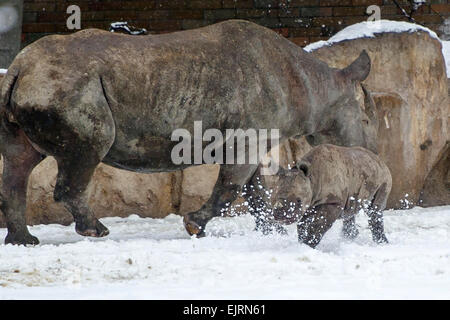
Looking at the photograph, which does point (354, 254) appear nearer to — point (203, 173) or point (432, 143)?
point (203, 173)

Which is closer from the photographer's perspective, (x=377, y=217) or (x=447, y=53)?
(x=377, y=217)

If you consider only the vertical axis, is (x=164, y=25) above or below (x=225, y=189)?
above

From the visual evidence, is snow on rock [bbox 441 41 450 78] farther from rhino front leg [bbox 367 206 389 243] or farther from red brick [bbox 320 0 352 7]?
rhino front leg [bbox 367 206 389 243]

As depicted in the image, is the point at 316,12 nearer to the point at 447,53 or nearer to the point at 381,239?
the point at 447,53

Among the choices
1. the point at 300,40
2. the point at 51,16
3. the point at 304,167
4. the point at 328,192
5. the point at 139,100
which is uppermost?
the point at 51,16

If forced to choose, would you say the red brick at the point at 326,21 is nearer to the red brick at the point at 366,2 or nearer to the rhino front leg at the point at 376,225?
the red brick at the point at 366,2

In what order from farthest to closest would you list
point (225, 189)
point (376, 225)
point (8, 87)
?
1. point (225, 189)
2. point (376, 225)
3. point (8, 87)

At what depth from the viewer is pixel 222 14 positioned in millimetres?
12219

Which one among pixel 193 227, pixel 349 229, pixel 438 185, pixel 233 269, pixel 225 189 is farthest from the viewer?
pixel 438 185

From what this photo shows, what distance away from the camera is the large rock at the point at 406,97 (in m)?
9.13

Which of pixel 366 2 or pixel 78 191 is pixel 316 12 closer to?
pixel 366 2

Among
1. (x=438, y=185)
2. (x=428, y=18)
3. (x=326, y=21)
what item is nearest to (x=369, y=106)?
(x=438, y=185)

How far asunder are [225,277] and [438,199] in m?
5.18

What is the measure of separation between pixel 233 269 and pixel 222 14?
7.54 metres
